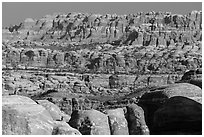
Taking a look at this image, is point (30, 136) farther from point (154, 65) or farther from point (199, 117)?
point (154, 65)

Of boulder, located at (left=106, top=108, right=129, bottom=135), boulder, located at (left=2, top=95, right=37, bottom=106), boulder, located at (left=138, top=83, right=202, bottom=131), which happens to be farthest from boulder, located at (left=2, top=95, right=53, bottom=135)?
boulder, located at (left=138, top=83, right=202, bottom=131)

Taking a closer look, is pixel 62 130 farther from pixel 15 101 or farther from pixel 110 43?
pixel 110 43

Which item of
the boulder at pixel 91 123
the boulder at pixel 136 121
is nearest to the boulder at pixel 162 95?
the boulder at pixel 136 121

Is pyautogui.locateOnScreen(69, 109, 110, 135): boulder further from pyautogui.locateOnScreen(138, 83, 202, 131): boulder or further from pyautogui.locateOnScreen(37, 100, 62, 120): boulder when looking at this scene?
pyautogui.locateOnScreen(138, 83, 202, 131): boulder

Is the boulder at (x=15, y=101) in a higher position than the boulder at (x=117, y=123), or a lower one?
higher

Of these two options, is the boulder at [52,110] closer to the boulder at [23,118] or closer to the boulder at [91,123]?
the boulder at [91,123]
